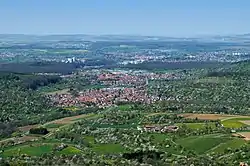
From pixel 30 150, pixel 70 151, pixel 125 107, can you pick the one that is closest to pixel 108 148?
pixel 70 151

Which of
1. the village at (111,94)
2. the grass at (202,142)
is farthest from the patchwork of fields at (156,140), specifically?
the village at (111,94)

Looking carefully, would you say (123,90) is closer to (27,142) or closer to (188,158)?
(27,142)

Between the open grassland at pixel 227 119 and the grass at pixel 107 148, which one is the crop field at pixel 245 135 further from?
the grass at pixel 107 148

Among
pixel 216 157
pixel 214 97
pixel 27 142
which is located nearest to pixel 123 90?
pixel 214 97

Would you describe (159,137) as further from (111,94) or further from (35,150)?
(111,94)

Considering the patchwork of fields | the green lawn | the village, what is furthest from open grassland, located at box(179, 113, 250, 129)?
the village

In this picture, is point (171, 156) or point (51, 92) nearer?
point (171, 156)
